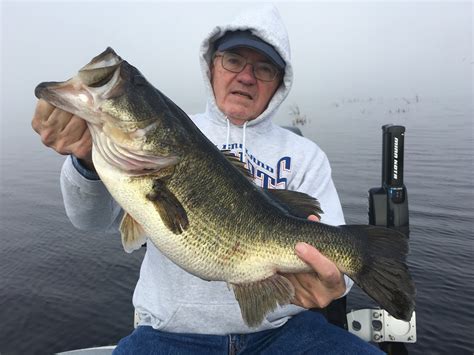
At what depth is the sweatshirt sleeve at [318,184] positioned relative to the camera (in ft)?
10.8

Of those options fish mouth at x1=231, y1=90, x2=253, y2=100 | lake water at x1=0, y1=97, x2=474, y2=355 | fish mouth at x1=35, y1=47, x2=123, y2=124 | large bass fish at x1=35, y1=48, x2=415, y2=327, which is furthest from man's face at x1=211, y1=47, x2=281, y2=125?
lake water at x1=0, y1=97, x2=474, y2=355

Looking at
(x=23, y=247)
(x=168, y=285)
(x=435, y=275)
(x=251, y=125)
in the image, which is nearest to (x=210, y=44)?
(x=251, y=125)

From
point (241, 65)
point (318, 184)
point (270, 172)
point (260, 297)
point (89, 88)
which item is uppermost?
point (241, 65)

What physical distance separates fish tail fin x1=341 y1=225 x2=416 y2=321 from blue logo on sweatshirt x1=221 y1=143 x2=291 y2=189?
A: 100cm

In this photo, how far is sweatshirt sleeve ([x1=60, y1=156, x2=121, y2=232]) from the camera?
250 cm

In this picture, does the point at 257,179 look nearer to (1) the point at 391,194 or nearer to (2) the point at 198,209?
(2) the point at 198,209

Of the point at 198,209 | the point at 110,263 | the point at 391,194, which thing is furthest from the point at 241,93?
the point at 110,263

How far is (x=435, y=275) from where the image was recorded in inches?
309

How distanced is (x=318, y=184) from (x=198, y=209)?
151 cm

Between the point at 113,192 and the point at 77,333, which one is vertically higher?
the point at 113,192

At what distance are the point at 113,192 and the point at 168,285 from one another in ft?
3.60

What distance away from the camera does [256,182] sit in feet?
11.0

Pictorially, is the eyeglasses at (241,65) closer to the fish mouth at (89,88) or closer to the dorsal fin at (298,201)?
the dorsal fin at (298,201)

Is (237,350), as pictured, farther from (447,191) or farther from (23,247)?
(447,191)
